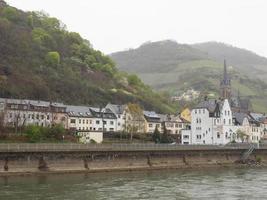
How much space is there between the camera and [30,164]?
7419 centimetres

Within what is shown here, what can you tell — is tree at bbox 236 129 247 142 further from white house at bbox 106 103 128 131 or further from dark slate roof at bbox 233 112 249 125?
white house at bbox 106 103 128 131

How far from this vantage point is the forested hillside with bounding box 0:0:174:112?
136875 mm

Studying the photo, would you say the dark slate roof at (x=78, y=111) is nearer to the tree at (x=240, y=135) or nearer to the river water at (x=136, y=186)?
the tree at (x=240, y=135)

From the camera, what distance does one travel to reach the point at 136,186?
203 feet

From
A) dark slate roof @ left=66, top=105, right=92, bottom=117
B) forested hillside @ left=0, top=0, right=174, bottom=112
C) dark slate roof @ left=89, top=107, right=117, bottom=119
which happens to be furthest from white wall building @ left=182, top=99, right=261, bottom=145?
forested hillside @ left=0, top=0, right=174, bottom=112

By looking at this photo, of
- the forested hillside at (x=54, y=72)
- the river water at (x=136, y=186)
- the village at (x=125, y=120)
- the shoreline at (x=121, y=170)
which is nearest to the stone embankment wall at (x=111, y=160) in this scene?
the shoreline at (x=121, y=170)

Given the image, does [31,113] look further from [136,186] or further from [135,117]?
[136,186]

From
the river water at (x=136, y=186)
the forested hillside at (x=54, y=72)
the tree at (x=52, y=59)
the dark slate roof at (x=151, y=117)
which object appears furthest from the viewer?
the tree at (x=52, y=59)

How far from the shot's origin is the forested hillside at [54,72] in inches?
5389

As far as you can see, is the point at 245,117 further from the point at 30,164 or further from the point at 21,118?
the point at 30,164

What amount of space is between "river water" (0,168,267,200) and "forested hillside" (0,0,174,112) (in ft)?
205

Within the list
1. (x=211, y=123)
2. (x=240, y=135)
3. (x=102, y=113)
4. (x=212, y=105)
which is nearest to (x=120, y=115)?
(x=102, y=113)

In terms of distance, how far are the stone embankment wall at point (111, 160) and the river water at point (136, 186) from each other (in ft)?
14.8

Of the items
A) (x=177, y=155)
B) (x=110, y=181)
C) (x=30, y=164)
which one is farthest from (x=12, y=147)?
(x=177, y=155)
